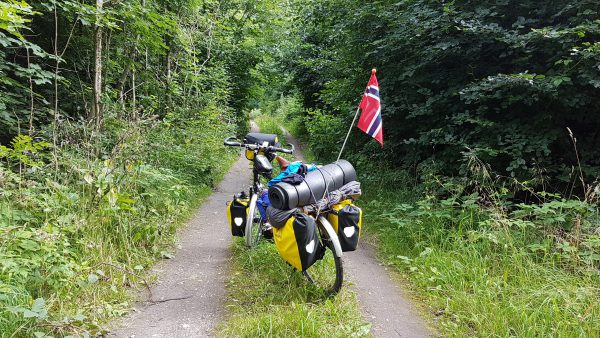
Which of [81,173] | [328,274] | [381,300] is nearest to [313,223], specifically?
[328,274]

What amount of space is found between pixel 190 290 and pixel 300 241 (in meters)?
1.53

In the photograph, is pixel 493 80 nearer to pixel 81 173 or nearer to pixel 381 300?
pixel 381 300

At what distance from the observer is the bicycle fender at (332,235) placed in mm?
3154

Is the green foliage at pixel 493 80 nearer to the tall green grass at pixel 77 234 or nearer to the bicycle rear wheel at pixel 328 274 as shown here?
the bicycle rear wheel at pixel 328 274

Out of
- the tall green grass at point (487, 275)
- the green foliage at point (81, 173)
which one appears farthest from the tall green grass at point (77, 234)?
the tall green grass at point (487, 275)

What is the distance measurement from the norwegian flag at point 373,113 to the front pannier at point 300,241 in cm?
174

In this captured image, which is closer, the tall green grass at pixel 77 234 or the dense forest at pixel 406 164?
the tall green grass at pixel 77 234

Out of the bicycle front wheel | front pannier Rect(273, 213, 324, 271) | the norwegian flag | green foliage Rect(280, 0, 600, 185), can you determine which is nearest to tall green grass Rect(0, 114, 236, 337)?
the bicycle front wheel

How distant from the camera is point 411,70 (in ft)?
20.6

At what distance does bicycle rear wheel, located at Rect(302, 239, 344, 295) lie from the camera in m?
3.25

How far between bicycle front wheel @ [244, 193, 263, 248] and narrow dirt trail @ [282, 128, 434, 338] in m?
1.13

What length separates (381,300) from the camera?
3652 millimetres

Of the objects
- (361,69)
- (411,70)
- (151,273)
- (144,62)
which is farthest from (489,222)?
(144,62)

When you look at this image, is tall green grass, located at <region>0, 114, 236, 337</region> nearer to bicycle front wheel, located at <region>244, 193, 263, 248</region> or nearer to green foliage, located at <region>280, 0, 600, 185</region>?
bicycle front wheel, located at <region>244, 193, 263, 248</region>
